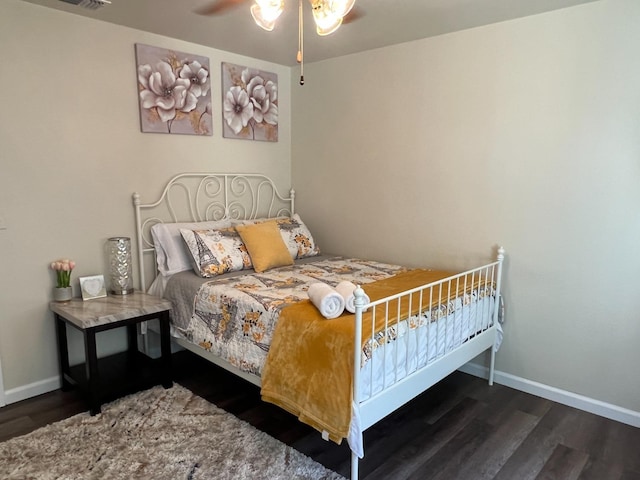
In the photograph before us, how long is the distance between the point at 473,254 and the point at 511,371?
0.83m

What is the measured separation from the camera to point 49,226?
2.73 metres

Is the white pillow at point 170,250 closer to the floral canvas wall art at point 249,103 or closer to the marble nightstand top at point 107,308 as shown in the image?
the marble nightstand top at point 107,308

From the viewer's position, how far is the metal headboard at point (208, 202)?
10.4ft

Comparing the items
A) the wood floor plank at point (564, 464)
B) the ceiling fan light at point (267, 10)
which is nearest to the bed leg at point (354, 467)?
the wood floor plank at point (564, 464)

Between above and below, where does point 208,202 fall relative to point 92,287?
above

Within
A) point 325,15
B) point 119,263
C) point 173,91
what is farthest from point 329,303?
point 173,91

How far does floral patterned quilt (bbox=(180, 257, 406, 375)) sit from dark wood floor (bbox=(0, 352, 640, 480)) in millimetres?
399

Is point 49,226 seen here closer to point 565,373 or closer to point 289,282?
point 289,282

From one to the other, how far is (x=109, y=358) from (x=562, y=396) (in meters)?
3.03

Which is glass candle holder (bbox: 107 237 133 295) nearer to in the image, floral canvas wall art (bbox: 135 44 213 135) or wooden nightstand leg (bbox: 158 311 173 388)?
wooden nightstand leg (bbox: 158 311 173 388)

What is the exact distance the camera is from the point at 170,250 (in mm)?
3115

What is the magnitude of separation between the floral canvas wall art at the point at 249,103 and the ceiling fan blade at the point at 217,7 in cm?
86

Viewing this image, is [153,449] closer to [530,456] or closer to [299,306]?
[299,306]

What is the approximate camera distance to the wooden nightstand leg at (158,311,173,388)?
109 inches
